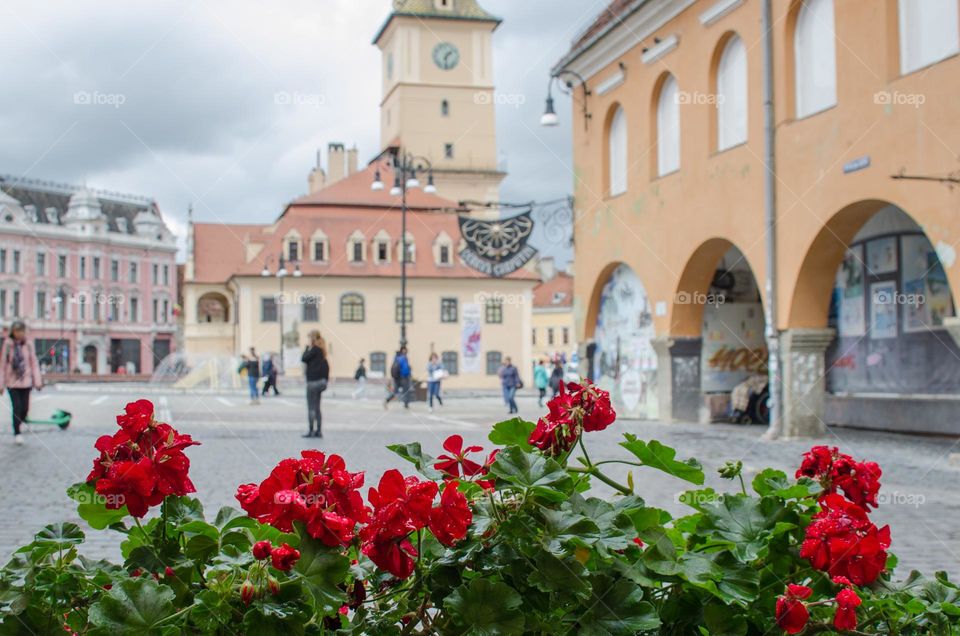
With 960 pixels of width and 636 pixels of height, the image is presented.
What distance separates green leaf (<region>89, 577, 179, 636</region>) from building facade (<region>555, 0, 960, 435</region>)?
1209 cm

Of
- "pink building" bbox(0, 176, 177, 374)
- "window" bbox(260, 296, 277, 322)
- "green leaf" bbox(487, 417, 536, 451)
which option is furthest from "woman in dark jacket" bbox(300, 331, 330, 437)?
"pink building" bbox(0, 176, 177, 374)

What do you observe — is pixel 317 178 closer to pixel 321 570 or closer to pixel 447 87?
pixel 447 87

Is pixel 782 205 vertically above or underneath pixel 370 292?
underneath

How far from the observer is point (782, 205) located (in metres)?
15.9

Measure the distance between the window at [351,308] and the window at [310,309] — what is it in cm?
153

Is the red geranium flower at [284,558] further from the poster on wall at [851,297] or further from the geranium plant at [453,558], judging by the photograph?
the poster on wall at [851,297]

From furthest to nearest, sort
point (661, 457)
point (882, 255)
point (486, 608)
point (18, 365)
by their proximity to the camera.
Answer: point (882, 255)
point (18, 365)
point (661, 457)
point (486, 608)

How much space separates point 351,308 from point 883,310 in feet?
161

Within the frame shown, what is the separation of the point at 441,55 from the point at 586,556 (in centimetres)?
7969

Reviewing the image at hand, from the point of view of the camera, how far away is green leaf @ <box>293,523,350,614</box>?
168 cm

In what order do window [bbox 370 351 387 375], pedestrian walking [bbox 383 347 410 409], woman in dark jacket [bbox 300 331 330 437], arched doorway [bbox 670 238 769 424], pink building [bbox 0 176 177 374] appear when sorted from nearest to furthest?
1. woman in dark jacket [bbox 300 331 330 437]
2. arched doorway [bbox 670 238 769 424]
3. pedestrian walking [bbox 383 347 410 409]
4. window [bbox 370 351 387 375]
5. pink building [bbox 0 176 177 374]

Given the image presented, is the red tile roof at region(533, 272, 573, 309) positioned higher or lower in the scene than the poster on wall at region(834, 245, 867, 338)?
higher

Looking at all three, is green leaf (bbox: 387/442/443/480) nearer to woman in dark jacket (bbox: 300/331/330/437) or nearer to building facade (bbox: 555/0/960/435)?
building facade (bbox: 555/0/960/435)
